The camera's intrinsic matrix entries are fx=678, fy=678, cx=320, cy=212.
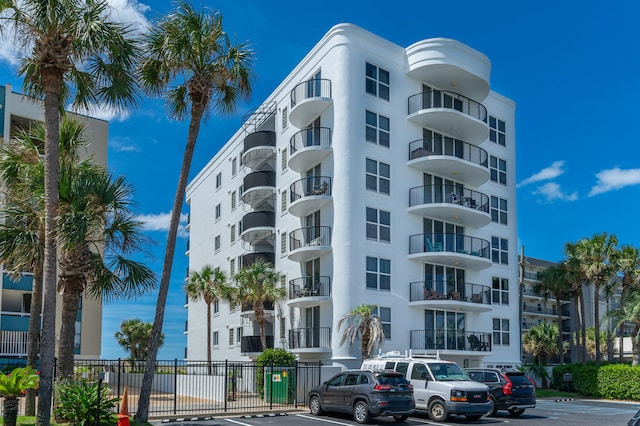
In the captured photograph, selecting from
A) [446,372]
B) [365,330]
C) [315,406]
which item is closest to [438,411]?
[446,372]

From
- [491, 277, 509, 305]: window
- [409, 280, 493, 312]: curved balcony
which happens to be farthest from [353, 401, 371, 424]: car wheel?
[491, 277, 509, 305]: window

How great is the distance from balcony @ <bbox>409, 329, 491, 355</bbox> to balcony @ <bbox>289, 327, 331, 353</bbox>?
4.51 m

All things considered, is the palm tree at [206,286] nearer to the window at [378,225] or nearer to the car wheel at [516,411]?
the window at [378,225]

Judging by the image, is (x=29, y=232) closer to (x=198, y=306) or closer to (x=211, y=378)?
(x=211, y=378)

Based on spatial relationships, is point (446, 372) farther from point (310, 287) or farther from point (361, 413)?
point (310, 287)

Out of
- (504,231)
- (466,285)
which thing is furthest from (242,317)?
(504,231)

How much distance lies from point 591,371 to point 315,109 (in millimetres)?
23664

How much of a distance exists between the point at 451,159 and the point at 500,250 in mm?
8906

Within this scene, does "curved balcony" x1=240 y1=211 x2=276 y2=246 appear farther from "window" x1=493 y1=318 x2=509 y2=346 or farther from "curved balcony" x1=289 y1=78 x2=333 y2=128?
"window" x1=493 y1=318 x2=509 y2=346

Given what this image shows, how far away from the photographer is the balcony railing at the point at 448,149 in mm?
37906

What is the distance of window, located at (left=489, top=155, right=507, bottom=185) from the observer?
143 feet

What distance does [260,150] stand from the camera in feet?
145

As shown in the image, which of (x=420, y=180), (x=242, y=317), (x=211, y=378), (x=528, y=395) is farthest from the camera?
(x=242, y=317)

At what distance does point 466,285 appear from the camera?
3909cm
